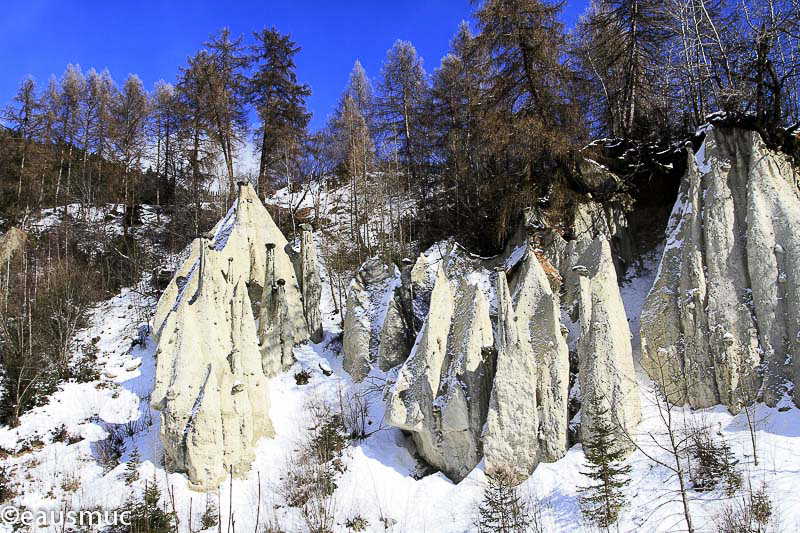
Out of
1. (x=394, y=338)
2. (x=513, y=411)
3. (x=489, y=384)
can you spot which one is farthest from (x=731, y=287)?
(x=394, y=338)

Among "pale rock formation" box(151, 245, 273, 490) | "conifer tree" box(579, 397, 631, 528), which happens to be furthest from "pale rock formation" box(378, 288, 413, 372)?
"conifer tree" box(579, 397, 631, 528)

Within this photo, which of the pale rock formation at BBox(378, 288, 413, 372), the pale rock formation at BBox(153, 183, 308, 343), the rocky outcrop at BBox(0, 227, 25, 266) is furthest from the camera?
the rocky outcrop at BBox(0, 227, 25, 266)

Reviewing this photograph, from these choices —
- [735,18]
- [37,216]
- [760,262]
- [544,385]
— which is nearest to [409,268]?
[544,385]

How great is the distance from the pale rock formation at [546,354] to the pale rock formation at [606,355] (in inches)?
17.1

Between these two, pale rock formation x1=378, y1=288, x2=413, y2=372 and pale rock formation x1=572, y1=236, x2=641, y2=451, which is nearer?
pale rock formation x1=572, y1=236, x2=641, y2=451

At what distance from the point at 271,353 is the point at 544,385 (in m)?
8.47

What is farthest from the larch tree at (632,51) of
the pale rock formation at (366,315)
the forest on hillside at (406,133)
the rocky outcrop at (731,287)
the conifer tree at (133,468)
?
the conifer tree at (133,468)

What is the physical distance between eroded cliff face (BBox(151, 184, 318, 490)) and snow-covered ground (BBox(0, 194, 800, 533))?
1.98 feet

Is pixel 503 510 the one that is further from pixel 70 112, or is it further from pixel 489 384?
pixel 70 112

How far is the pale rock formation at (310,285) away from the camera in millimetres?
17250

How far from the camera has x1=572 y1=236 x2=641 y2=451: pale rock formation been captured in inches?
430

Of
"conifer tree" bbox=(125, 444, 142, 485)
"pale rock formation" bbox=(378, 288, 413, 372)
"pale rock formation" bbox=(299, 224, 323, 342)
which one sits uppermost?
"pale rock formation" bbox=(299, 224, 323, 342)

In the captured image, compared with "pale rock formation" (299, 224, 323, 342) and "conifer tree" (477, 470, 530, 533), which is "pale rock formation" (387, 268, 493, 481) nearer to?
"conifer tree" (477, 470, 530, 533)

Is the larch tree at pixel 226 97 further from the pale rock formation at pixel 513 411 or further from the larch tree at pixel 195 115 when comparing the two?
the pale rock formation at pixel 513 411
